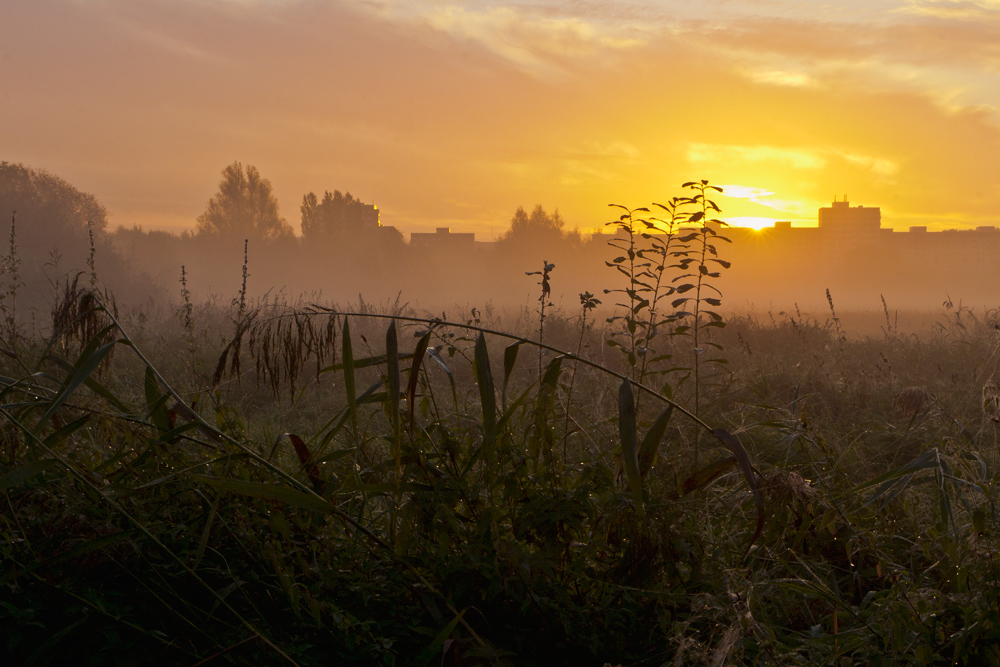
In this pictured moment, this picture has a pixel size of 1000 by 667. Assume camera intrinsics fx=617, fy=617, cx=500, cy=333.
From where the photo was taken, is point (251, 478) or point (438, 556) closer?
point (438, 556)

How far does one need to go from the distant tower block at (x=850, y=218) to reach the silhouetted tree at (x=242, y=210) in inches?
2721

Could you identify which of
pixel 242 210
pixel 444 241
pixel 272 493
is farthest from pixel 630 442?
pixel 444 241

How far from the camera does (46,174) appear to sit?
27.4 meters

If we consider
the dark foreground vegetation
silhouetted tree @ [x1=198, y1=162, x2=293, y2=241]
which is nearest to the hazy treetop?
silhouetted tree @ [x1=198, y1=162, x2=293, y2=241]

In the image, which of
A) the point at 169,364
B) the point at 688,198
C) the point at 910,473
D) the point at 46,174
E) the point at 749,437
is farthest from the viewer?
Answer: the point at 46,174

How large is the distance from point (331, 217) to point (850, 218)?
229 feet

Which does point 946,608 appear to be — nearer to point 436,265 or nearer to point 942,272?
point 436,265

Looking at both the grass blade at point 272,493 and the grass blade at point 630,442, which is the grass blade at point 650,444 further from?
the grass blade at point 272,493

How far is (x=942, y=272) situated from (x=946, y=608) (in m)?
68.3

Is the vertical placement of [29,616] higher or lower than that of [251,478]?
lower

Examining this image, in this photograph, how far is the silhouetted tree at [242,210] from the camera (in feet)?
151

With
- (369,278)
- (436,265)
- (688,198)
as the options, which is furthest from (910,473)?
(436,265)

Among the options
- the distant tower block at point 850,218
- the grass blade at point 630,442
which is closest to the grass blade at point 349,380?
the grass blade at point 630,442

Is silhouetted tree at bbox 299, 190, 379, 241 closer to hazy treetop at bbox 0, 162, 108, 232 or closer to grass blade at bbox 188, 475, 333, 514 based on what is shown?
hazy treetop at bbox 0, 162, 108, 232
